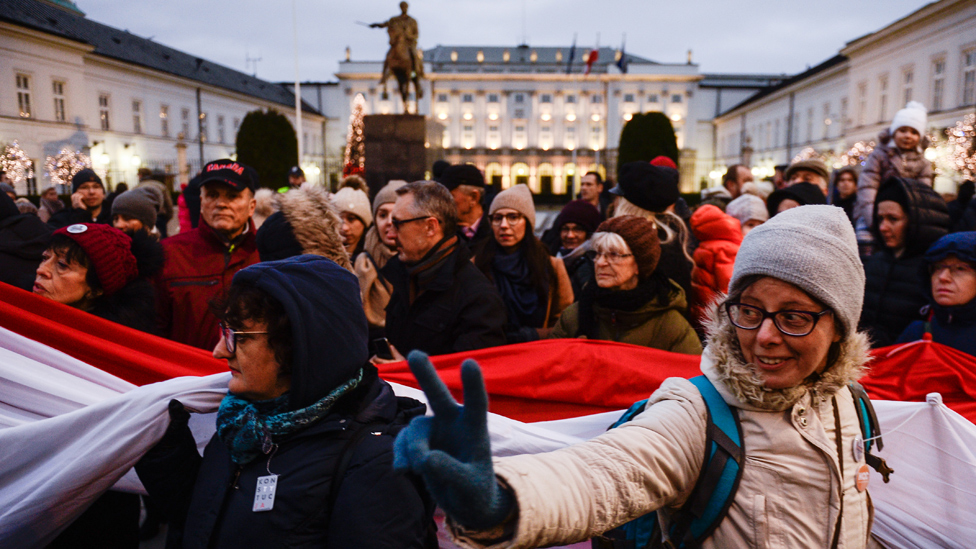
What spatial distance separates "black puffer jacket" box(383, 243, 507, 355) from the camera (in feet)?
9.70

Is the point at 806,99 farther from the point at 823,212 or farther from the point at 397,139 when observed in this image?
the point at 823,212

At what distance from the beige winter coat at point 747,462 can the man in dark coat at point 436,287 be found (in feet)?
4.89

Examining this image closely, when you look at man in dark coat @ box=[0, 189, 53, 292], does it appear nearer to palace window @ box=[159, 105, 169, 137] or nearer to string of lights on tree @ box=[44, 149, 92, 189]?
string of lights on tree @ box=[44, 149, 92, 189]

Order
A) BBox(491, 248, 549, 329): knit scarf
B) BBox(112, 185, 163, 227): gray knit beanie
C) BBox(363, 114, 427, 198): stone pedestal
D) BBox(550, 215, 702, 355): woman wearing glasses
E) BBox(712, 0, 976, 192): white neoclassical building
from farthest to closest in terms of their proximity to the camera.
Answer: BBox(712, 0, 976, 192): white neoclassical building → BBox(363, 114, 427, 198): stone pedestal → BBox(112, 185, 163, 227): gray knit beanie → BBox(491, 248, 549, 329): knit scarf → BBox(550, 215, 702, 355): woman wearing glasses

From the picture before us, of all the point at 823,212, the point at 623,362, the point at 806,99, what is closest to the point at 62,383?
the point at 623,362

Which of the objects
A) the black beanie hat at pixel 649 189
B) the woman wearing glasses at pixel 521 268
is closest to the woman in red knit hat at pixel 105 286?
the woman wearing glasses at pixel 521 268

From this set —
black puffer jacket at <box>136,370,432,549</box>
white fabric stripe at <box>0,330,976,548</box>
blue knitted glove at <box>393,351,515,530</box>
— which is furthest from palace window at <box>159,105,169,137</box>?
blue knitted glove at <box>393,351,515,530</box>

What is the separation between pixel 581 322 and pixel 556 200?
41711mm

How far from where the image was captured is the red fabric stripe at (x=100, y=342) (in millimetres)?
2357

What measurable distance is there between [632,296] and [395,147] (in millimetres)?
8958

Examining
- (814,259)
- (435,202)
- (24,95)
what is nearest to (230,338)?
(814,259)

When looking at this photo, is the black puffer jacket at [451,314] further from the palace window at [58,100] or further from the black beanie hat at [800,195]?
the palace window at [58,100]

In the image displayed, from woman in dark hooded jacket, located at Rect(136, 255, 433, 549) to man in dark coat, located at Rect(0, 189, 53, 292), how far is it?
2069mm

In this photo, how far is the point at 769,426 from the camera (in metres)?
1.47
